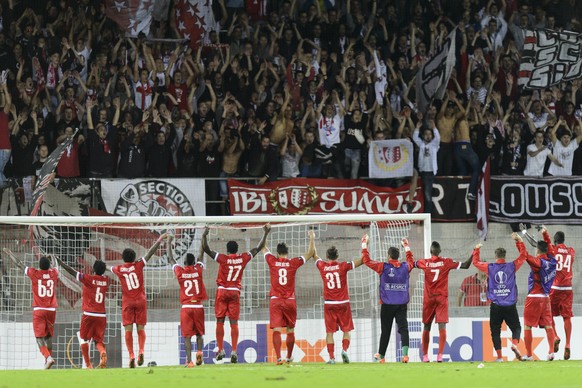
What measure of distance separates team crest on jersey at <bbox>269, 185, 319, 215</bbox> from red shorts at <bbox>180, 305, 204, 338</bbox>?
5.31 meters

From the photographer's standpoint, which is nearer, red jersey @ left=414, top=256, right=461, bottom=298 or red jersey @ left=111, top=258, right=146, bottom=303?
red jersey @ left=111, top=258, right=146, bottom=303

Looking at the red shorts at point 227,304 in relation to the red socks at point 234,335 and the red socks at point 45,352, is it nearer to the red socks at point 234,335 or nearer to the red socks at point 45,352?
the red socks at point 234,335

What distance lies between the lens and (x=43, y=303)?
637 inches

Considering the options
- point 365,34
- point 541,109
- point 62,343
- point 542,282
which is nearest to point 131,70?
point 365,34

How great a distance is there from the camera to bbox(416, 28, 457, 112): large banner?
71.9 feet

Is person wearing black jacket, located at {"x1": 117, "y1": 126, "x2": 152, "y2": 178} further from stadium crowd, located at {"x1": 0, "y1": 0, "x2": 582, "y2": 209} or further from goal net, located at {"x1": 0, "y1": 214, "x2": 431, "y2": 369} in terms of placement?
goal net, located at {"x1": 0, "y1": 214, "x2": 431, "y2": 369}

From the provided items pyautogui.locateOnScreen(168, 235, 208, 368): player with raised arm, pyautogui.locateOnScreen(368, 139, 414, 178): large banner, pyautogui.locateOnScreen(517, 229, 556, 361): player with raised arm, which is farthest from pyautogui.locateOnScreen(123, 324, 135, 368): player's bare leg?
pyautogui.locateOnScreen(368, 139, 414, 178): large banner

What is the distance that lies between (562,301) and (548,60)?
7309 millimetres

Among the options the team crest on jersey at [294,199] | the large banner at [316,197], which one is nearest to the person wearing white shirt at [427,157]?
the large banner at [316,197]

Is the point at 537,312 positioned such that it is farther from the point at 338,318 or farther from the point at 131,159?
the point at 131,159

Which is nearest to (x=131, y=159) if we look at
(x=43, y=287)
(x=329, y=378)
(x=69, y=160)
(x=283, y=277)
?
(x=69, y=160)

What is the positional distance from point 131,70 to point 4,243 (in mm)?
5145

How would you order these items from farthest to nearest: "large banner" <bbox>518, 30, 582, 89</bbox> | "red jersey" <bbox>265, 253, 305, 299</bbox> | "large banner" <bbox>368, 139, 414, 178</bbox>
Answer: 1. "large banner" <bbox>518, 30, 582, 89</bbox>
2. "large banner" <bbox>368, 139, 414, 178</bbox>
3. "red jersey" <bbox>265, 253, 305, 299</bbox>

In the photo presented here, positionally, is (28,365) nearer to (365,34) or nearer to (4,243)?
(4,243)
